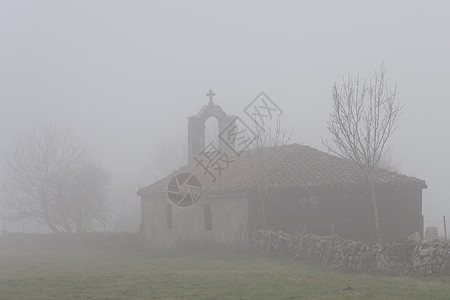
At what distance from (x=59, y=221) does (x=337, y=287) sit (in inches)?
1502

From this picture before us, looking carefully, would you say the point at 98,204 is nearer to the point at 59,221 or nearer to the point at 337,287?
the point at 59,221

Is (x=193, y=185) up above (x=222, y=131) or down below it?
below

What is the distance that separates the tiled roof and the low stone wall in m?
3.76

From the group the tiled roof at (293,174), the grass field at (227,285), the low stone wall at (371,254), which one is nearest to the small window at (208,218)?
the tiled roof at (293,174)

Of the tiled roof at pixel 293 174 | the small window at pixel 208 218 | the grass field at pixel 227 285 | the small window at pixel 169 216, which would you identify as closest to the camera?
the grass field at pixel 227 285

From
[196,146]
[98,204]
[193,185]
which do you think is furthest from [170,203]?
[98,204]

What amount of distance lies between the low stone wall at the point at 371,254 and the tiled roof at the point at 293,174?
3.76 meters

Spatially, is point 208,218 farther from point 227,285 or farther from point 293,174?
point 227,285

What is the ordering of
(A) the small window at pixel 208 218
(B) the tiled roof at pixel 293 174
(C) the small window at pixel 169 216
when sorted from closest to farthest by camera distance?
(B) the tiled roof at pixel 293 174
(A) the small window at pixel 208 218
(C) the small window at pixel 169 216

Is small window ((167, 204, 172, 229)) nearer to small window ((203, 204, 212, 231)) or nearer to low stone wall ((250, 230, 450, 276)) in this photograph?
small window ((203, 204, 212, 231))

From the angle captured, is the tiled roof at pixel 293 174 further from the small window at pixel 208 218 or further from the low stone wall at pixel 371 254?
the low stone wall at pixel 371 254

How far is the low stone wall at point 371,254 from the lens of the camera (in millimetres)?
15453

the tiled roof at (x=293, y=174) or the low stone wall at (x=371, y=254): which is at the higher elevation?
the tiled roof at (x=293, y=174)

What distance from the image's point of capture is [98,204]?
4950 centimetres
